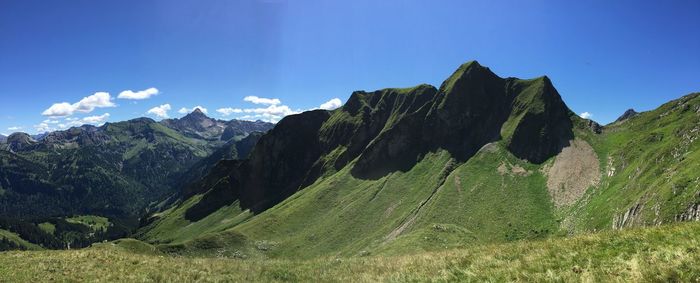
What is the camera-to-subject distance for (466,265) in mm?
21094

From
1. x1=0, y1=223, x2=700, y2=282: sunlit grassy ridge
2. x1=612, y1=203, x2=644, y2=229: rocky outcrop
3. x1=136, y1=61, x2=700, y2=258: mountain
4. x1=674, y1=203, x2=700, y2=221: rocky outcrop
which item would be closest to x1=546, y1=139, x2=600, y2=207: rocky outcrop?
x1=136, y1=61, x2=700, y2=258: mountain

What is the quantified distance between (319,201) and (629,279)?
17451 centimetres

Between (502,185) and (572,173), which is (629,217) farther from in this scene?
(502,185)

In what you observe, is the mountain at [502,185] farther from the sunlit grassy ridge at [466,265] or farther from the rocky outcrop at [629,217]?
the sunlit grassy ridge at [466,265]

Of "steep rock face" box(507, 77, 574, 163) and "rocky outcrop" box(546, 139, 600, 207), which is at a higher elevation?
"steep rock face" box(507, 77, 574, 163)

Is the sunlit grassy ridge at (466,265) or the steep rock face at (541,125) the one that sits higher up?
the steep rock face at (541,125)

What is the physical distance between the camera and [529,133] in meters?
163

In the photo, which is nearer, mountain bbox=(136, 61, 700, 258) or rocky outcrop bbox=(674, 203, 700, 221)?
rocky outcrop bbox=(674, 203, 700, 221)

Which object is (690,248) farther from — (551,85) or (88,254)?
(551,85)

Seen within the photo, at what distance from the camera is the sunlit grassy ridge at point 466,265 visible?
14750 millimetres

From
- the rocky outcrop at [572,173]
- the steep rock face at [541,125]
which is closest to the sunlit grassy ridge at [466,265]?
the rocky outcrop at [572,173]

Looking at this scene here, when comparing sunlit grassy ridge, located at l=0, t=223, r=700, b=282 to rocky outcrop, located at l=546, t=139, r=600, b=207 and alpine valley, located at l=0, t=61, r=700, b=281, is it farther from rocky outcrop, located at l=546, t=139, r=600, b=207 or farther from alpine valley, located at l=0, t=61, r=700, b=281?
rocky outcrop, located at l=546, t=139, r=600, b=207

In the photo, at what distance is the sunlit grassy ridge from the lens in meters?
14.8

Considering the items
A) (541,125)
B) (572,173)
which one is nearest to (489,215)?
(572,173)
